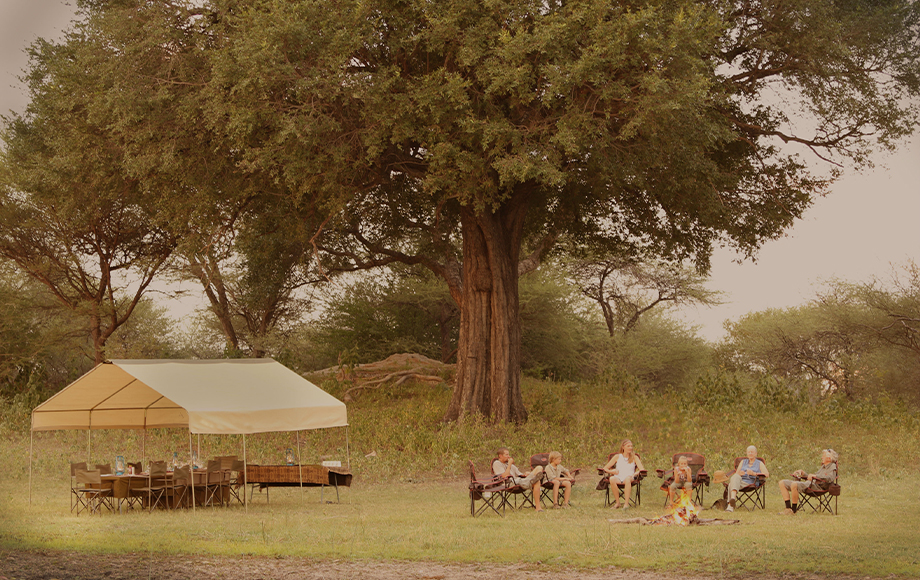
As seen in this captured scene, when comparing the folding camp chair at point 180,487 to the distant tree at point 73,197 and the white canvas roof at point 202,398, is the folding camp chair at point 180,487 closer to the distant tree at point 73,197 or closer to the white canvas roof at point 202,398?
the white canvas roof at point 202,398

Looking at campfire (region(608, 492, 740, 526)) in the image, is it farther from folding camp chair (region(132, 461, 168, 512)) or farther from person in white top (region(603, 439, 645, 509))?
folding camp chair (region(132, 461, 168, 512))

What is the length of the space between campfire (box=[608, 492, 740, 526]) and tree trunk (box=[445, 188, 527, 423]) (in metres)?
9.94

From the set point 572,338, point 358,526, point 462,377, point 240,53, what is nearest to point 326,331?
point 572,338

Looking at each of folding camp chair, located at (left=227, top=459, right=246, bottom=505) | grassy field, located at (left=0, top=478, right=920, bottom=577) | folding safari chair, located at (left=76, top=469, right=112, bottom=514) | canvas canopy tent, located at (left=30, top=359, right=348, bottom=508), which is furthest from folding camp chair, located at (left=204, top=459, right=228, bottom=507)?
folding safari chair, located at (left=76, top=469, right=112, bottom=514)

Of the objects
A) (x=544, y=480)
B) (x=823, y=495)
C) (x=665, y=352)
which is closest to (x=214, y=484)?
(x=544, y=480)

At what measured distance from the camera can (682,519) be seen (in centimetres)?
1047

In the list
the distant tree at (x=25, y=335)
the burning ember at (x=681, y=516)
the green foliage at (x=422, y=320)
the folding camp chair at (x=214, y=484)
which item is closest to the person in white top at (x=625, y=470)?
the burning ember at (x=681, y=516)

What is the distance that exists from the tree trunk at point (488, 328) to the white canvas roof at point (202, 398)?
7.29 meters

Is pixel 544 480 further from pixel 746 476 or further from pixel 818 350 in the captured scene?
pixel 818 350

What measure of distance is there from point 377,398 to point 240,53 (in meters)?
12.7

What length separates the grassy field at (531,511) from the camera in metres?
8.64

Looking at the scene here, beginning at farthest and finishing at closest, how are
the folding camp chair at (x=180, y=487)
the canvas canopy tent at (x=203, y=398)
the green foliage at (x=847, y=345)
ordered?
the green foliage at (x=847, y=345) < the folding camp chair at (x=180, y=487) < the canvas canopy tent at (x=203, y=398)

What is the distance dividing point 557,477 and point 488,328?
916 cm

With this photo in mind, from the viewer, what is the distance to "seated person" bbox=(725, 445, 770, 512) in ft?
39.7
